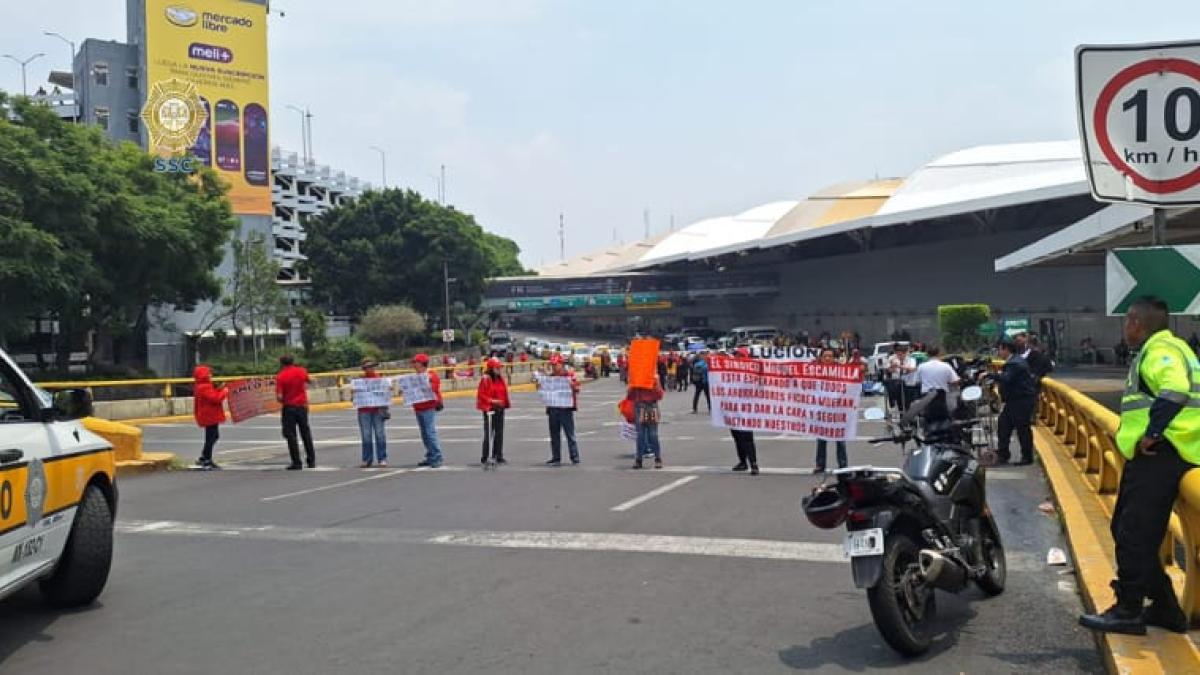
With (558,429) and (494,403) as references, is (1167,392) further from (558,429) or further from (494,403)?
(494,403)

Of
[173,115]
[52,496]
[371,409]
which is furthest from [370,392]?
[173,115]

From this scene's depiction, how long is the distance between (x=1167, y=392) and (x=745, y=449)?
8925mm

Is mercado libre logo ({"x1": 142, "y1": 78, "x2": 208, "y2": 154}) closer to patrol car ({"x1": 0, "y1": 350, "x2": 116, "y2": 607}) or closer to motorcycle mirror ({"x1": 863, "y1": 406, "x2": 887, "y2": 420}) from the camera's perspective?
patrol car ({"x1": 0, "y1": 350, "x2": 116, "y2": 607})

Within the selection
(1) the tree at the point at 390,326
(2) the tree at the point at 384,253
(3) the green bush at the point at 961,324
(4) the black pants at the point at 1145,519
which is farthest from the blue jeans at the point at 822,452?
(2) the tree at the point at 384,253

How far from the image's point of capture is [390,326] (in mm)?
64188

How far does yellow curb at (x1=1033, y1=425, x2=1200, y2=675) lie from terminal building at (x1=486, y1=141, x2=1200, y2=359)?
21.6m

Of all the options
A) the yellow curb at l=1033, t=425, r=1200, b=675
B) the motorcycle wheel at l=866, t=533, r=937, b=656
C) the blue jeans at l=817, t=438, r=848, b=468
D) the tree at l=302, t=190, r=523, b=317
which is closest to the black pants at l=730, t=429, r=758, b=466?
the blue jeans at l=817, t=438, r=848, b=468

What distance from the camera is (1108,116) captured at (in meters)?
5.98

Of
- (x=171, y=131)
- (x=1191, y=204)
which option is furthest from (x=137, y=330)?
(x=1191, y=204)

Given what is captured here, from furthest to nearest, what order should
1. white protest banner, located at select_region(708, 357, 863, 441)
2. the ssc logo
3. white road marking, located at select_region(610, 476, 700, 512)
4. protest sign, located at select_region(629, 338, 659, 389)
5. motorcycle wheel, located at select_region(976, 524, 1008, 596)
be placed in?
protest sign, located at select_region(629, 338, 659, 389)
white protest banner, located at select_region(708, 357, 863, 441)
white road marking, located at select_region(610, 476, 700, 512)
motorcycle wheel, located at select_region(976, 524, 1008, 596)
the ssc logo

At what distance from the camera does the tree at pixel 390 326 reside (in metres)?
64.3

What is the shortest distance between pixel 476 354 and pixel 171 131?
2426cm

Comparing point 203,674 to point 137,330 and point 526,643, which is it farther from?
point 137,330

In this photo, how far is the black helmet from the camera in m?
5.62
